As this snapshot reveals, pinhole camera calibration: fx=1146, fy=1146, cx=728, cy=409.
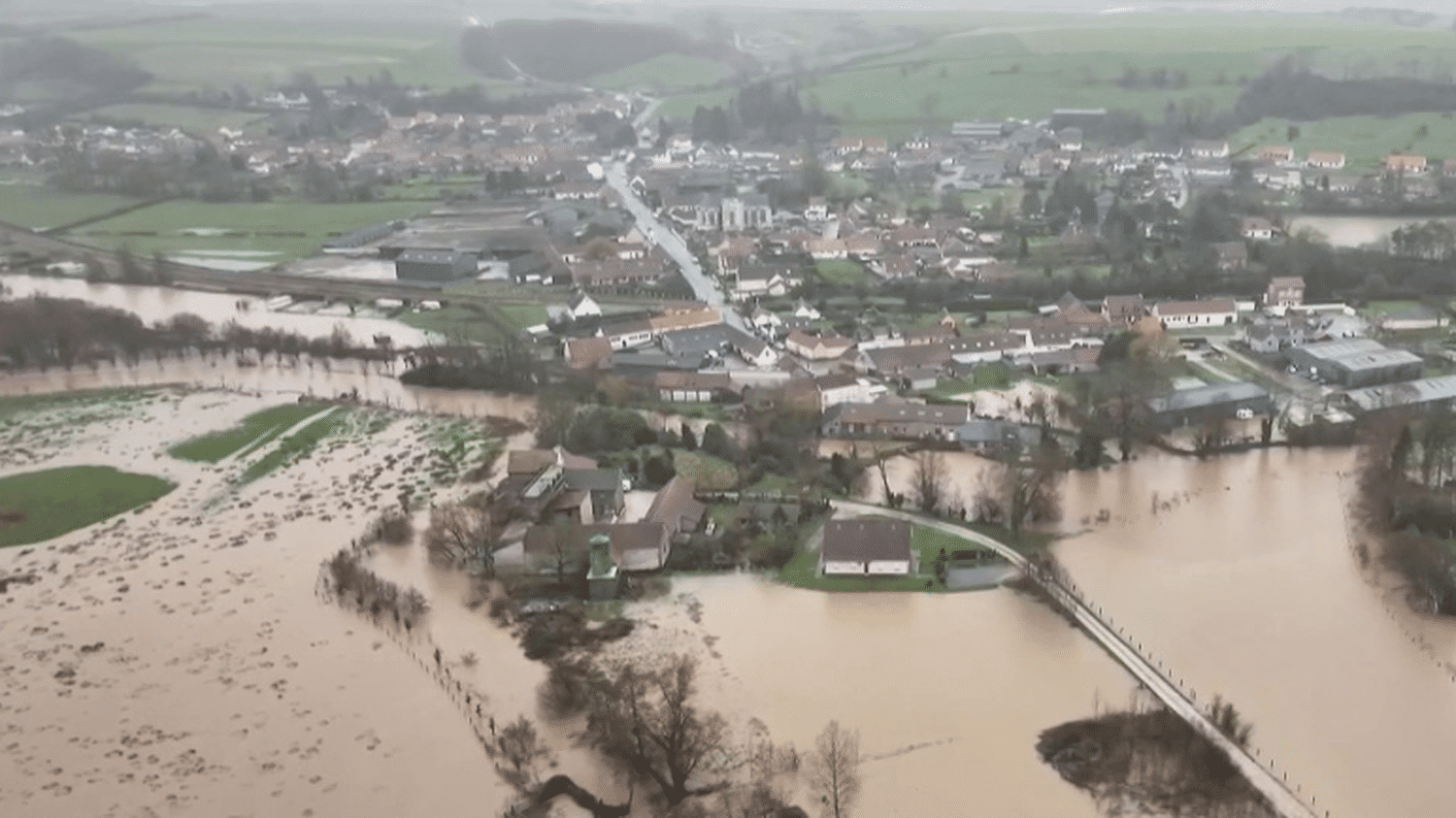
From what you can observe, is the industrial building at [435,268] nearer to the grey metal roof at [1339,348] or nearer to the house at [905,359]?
the house at [905,359]

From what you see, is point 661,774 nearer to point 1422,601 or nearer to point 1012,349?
point 1422,601

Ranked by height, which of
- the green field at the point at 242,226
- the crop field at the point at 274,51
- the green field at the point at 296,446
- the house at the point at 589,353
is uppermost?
the crop field at the point at 274,51

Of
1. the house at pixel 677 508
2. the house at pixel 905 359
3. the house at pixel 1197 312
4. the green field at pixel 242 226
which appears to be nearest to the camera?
the house at pixel 677 508

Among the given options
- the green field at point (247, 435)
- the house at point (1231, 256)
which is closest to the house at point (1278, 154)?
the house at point (1231, 256)

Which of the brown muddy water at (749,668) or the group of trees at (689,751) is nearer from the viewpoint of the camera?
the group of trees at (689,751)

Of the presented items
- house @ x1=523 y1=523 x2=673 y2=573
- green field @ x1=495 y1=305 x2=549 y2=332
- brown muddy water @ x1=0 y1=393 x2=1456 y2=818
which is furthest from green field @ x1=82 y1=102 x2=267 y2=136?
house @ x1=523 y1=523 x2=673 y2=573

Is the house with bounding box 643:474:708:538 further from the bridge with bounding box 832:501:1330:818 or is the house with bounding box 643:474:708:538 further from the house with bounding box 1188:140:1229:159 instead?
the house with bounding box 1188:140:1229:159
